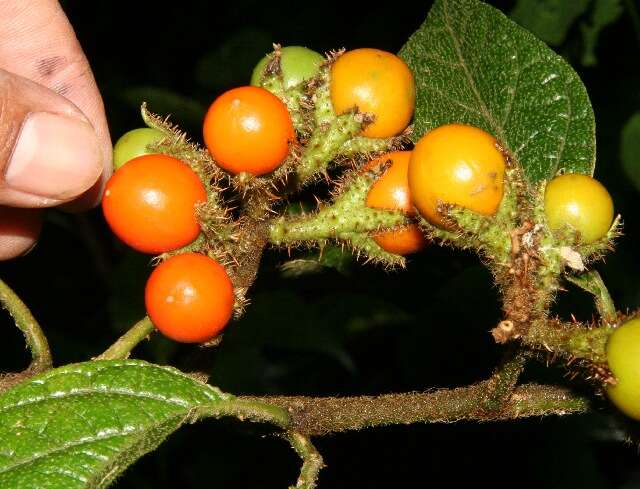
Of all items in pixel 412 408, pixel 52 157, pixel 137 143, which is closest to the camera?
pixel 412 408

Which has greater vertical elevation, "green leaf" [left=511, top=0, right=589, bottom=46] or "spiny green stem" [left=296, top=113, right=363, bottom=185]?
"green leaf" [left=511, top=0, right=589, bottom=46]

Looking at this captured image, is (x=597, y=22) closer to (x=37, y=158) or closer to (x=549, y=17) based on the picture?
(x=549, y=17)

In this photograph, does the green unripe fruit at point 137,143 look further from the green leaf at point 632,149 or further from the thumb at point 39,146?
the green leaf at point 632,149

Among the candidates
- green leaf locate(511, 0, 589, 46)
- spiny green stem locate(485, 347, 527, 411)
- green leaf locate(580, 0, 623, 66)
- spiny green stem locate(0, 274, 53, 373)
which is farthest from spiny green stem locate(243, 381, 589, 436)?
green leaf locate(580, 0, 623, 66)

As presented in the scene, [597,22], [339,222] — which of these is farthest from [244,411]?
[597,22]

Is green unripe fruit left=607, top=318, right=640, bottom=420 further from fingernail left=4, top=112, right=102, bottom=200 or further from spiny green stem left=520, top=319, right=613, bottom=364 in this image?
fingernail left=4, top=112, right=102, bottom=200

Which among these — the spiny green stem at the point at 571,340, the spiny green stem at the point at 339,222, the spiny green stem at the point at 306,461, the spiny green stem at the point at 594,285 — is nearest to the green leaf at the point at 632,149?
the spiny green stem at the point at 594,285
